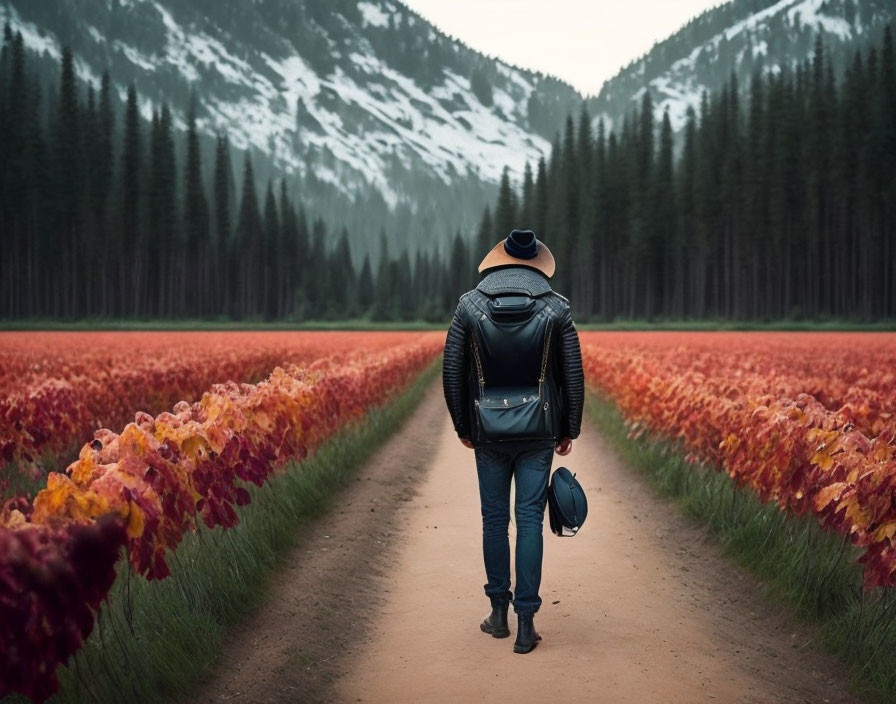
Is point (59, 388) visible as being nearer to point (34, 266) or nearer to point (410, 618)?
point (410, 618)

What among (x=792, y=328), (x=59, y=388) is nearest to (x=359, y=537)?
(x=59, y=388)

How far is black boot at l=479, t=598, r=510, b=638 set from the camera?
5.27m

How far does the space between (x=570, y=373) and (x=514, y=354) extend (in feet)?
1.24

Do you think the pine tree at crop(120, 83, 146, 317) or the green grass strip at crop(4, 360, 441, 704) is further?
the pine tree at crop(120, 83, 146, 317)

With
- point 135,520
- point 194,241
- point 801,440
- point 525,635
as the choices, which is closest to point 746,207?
point 194,241

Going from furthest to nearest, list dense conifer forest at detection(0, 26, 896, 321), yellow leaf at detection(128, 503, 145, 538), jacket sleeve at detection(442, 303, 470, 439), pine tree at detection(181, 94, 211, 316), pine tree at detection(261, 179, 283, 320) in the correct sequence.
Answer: pine tree at detection(261, 179, 283, 320), pine tree at detection(181, 94, 211, 316), dense conifer forest at detection(0, 26, 896, 321), jacket sleeve at detection(442, 303, 470, 439), yellow leaf at detection(128, 503, 145, 538)

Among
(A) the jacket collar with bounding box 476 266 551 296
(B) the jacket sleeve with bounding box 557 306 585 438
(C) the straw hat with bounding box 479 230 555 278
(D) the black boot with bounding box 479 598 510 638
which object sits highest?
(C) the straw hat with bounding box 479 230 555 278

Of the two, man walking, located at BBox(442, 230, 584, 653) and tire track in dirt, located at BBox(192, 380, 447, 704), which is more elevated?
man walking, located at BBox(442, 230, 584, 653)

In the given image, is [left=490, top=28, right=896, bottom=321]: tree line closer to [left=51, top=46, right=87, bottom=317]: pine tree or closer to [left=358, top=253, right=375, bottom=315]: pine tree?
[left=51, top=46, right=87, bottom=317]: pine tree

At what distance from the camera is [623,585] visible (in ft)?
21.2

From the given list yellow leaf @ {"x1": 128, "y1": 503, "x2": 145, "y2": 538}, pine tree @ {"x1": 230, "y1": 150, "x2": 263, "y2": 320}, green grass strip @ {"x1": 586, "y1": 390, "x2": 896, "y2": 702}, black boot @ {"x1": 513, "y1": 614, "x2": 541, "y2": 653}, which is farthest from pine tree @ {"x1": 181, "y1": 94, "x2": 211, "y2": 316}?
yellow leaf @ {"x1": 128, "y1": 503, "x2": 145, "y2": 538}

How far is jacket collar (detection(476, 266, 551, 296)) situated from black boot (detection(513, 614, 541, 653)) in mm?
1917

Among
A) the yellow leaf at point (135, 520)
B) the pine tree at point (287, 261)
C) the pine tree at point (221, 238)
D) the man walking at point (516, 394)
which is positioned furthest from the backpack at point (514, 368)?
the pine tree at point (287, 261)

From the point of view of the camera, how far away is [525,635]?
4984 millimetres
